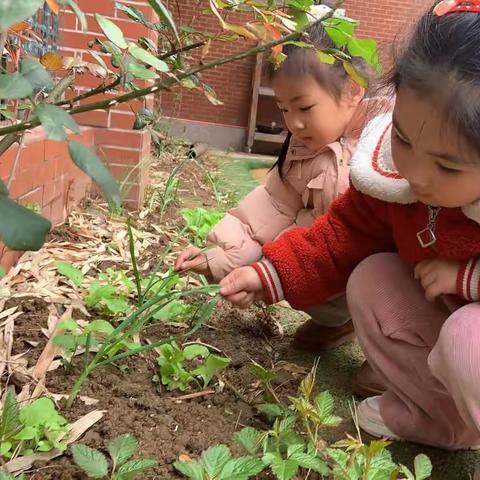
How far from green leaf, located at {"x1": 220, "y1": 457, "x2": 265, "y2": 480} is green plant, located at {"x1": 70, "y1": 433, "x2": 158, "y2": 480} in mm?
101

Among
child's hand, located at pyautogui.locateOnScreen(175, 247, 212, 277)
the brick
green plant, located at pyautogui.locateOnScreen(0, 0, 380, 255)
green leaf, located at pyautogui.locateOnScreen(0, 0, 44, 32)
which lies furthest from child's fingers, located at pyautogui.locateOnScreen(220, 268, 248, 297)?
the brick

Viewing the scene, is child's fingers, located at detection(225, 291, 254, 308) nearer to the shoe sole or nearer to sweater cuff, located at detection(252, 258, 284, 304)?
sweater cuff, located at detection(252, 258, 284, 304)

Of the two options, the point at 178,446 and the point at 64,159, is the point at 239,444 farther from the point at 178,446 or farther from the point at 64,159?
the point at 64,159

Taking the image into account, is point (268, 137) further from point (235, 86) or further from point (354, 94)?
point (354, 94)

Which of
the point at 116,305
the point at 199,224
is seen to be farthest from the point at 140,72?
the point at 199,224

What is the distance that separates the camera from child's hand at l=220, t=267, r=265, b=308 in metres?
1.34

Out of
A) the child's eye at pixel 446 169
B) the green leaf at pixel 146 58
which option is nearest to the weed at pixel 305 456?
the child's eye at pixel 446 169

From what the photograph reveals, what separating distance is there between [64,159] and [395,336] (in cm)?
131

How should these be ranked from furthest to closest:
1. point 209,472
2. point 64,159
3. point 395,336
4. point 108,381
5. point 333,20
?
point 64,159, point 395,336, point 108,381, point 333,20, point 209,472

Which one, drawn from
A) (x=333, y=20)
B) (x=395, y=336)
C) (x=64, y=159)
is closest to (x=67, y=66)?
(x=333, y=20)

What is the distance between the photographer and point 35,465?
2.88ft

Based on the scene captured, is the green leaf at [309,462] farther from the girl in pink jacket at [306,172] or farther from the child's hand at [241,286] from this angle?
the girl in pink jacket at [306,172]

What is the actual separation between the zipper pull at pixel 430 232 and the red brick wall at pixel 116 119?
1375 mm

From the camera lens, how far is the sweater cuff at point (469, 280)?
3.68 ft
